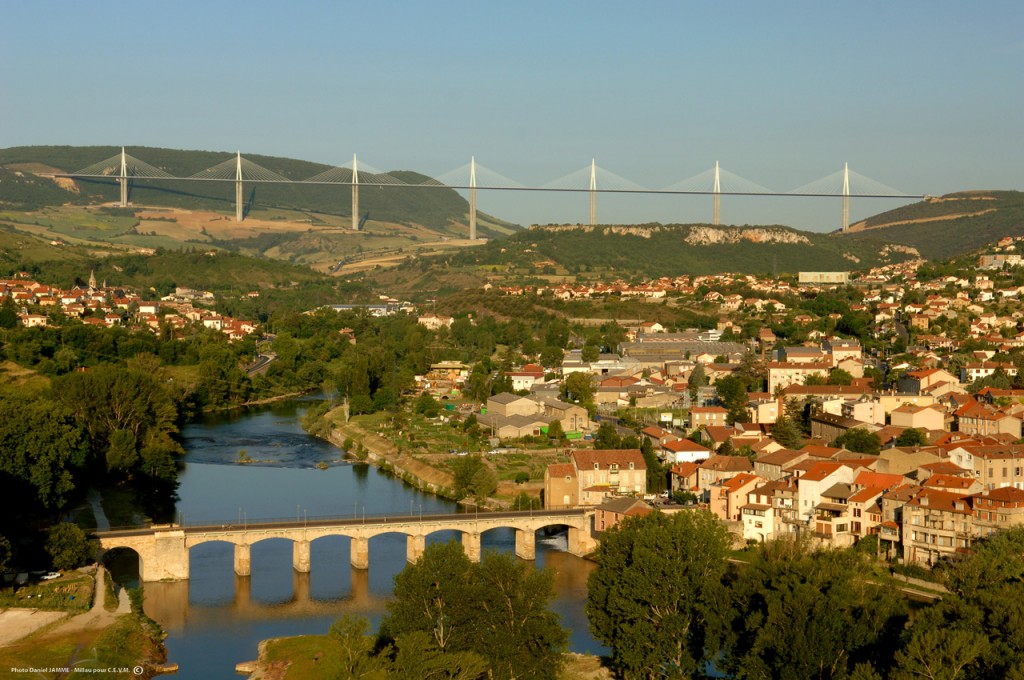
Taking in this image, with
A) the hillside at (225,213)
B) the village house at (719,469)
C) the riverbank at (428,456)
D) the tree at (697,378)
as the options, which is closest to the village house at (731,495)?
the village house at (719,469)

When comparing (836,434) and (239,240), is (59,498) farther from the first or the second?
(239,240)

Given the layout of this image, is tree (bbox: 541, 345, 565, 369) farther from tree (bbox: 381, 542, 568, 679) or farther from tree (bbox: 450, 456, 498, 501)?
tree (bbox: 381, 542, 568, 679)

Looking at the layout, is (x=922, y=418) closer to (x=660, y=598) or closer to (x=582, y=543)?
(x=582, y=543)

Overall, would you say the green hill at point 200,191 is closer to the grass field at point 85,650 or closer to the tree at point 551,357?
the tree at point 551,357

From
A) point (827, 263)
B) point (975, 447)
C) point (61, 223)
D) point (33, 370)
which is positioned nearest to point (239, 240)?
point (61, 223)

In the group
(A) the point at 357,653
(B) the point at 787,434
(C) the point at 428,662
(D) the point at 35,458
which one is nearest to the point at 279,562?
(D) the point at 35,458

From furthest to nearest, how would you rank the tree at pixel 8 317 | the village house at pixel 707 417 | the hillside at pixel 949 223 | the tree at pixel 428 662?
the hillside at pixel 949 223 → the tree at pixel 8 317 → the village house at pixel 707 417 → the tree at pixel 428 662
